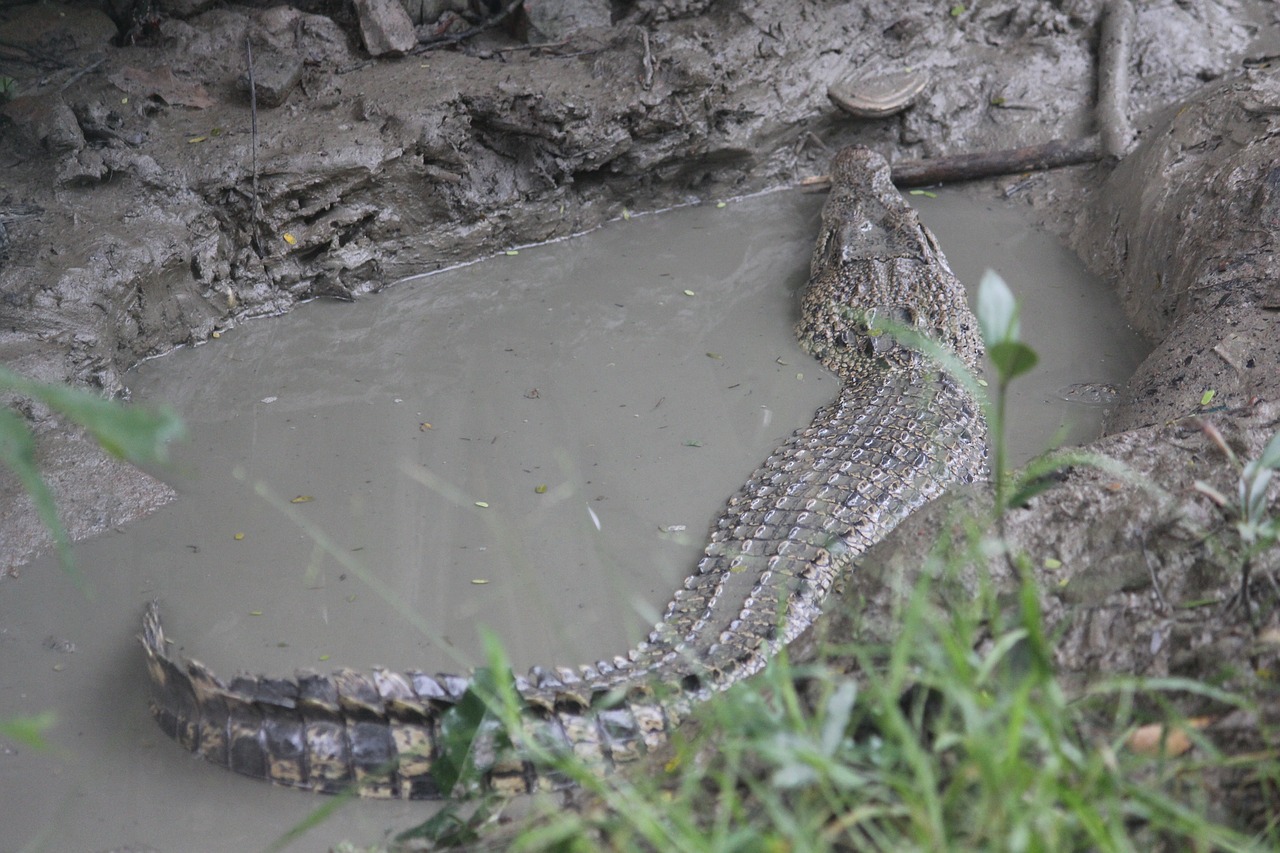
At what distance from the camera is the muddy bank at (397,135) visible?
4074 mm

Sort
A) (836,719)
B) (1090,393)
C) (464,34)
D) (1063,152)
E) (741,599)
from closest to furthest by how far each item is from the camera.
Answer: (836,719) < (741,599) < (1090,393) < (464,34) < (1063,152)

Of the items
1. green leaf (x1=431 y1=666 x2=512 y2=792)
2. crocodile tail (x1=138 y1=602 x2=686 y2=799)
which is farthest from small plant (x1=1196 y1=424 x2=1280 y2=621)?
green leaf (x1=431 y1=666 x2=512 y2=792)

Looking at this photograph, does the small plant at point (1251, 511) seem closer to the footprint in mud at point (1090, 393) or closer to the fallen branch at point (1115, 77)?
the footprint in mud at point (1090, 393)

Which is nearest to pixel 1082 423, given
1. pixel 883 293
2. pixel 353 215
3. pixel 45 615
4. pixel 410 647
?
pixel 883 293

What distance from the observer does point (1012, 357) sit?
4.37 feet

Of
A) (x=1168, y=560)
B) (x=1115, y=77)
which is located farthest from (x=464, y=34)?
(x=1168, y=560)

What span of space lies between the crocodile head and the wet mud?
44cm

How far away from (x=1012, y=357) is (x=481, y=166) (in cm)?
407

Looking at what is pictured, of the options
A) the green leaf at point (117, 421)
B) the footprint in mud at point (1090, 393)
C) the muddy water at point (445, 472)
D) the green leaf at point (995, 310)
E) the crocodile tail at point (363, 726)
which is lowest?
the footprint in mud at point (1090, 393)

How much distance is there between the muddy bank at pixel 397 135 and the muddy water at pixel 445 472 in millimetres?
231

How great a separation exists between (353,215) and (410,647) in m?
2.49

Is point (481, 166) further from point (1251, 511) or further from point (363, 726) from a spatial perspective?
point (1251, 511)

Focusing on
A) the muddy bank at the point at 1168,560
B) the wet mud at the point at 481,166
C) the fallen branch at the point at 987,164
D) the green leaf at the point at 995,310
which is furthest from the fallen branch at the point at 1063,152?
the green leaf at the point at 995,310

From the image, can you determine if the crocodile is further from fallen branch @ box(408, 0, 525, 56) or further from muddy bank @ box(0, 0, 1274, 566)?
fallen branch @ box(408, 0, 525, 56)
